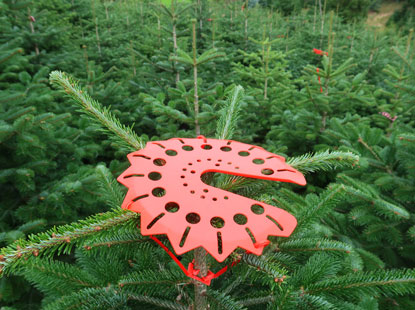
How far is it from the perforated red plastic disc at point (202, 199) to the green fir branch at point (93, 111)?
72mm

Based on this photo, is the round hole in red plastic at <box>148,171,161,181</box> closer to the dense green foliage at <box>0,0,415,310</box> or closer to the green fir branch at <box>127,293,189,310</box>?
the dense green foliage at <box>0,0,415,310</box>

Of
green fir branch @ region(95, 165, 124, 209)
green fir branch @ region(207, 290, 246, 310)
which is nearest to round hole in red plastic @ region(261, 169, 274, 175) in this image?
green fir branch @ region(207, 290, 246, 310)

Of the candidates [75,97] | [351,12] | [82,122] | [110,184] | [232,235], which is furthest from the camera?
[351,12]

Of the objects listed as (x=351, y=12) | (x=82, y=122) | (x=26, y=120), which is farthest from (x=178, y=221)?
(x=351, y=12)

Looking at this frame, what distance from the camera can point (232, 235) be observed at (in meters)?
0.52

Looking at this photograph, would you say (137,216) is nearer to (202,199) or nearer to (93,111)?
(202,199)

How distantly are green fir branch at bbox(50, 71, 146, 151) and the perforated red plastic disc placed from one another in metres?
0.07

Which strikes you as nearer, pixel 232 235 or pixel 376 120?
pixel 232 235

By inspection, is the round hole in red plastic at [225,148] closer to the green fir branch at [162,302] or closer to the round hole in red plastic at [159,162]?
the round hole in red plastic at [159,162]

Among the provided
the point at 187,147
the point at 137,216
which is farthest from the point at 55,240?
the point at 187,147

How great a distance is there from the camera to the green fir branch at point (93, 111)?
2.33ft

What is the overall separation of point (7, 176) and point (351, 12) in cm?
1672

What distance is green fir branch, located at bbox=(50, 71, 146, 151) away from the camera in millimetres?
711

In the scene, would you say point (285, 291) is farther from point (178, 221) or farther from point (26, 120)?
point (26, 120)
